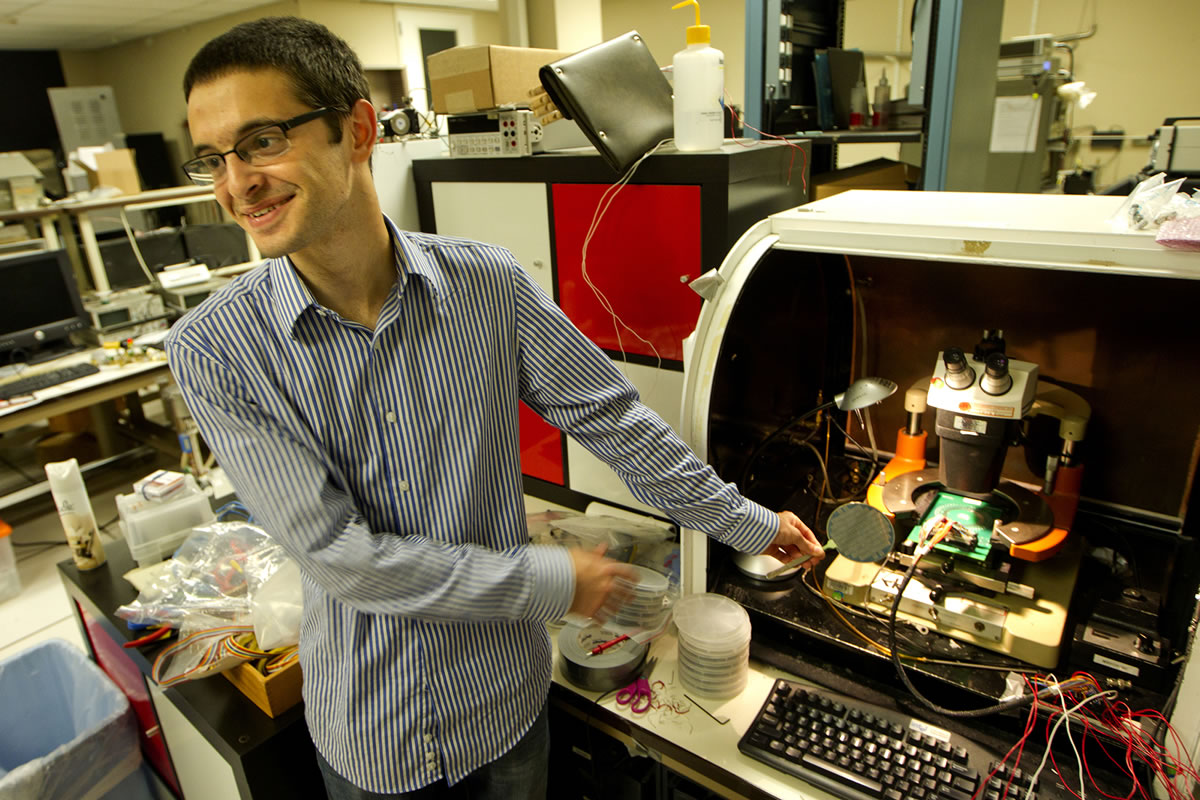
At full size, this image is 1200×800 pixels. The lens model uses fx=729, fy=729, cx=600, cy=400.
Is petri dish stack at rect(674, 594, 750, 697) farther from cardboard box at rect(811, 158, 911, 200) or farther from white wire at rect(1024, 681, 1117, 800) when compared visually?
cardboard box at rect(811, 158, 911, 200)

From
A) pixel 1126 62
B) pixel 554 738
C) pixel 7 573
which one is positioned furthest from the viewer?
pixel 1126 62

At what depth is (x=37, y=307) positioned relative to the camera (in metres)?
3.28

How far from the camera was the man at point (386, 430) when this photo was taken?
84cm

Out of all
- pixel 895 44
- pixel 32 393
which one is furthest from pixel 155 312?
pixel 895 44

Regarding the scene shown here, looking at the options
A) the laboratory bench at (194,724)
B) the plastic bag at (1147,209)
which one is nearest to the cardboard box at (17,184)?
the laboratory bench at (194,724)

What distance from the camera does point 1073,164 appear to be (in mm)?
5102

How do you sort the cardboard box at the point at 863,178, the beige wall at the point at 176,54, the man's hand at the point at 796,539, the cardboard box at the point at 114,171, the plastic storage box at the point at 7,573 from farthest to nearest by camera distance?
the beige wall at the point at 176,54 < the cardboard box at the point at 114,171 < the plastic storage box at the point at 7,573 < the cardboard box at the point at 863,178 < the man's hand at the point at 796,539

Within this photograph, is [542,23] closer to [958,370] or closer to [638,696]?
[958,370]

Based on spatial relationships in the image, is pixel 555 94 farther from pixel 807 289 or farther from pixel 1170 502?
pixel 1170 502

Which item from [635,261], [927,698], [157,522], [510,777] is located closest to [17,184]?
[157,522]

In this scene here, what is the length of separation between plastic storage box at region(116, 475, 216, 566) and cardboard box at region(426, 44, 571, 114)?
1109 millimetres

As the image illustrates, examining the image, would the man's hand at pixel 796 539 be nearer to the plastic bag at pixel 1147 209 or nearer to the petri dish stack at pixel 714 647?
the petri dish stack at pixel 714 647

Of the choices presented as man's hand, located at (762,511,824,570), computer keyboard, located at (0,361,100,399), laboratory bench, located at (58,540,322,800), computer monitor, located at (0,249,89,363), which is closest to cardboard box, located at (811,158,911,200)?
man's hand, located at (762,511,824,570)

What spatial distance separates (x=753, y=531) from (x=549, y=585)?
38 centimetres
